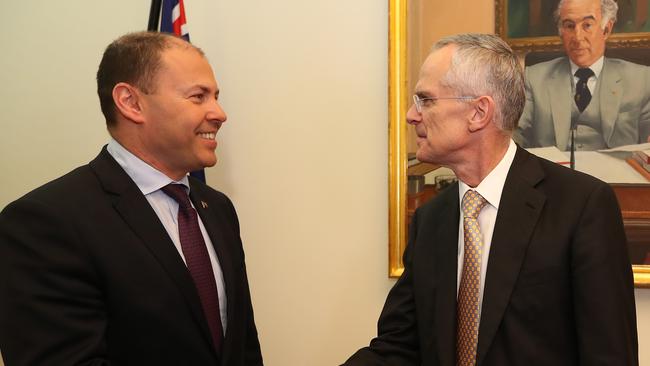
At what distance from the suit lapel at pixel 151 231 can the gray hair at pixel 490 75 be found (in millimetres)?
1008

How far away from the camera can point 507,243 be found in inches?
78.2

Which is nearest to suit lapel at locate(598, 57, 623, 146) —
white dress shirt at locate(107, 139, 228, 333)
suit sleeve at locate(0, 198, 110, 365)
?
white dress shirt at locate(107, 139, 228, 333)

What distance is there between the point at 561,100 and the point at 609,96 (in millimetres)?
194

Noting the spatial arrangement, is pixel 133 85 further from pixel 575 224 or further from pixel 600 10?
pixel 600 10

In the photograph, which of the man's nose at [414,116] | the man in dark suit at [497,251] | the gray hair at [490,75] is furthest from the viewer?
the man's nose at [414,116]

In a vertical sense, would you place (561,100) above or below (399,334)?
above

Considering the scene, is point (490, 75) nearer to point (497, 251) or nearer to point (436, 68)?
point (436, 68)

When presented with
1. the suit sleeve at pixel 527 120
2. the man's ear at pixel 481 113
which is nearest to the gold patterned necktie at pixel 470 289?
the man's ear at pixel 481 113

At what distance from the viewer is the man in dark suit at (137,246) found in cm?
177

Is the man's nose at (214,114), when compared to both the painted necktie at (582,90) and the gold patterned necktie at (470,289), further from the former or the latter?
the painted necktie at (582,90)

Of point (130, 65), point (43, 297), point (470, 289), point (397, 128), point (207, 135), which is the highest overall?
point (130, 65)

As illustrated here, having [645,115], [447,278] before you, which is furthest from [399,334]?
[645,115]

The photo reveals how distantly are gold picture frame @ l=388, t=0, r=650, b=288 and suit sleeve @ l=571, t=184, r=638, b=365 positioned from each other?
1306 millimetres

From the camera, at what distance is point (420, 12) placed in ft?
10.2
